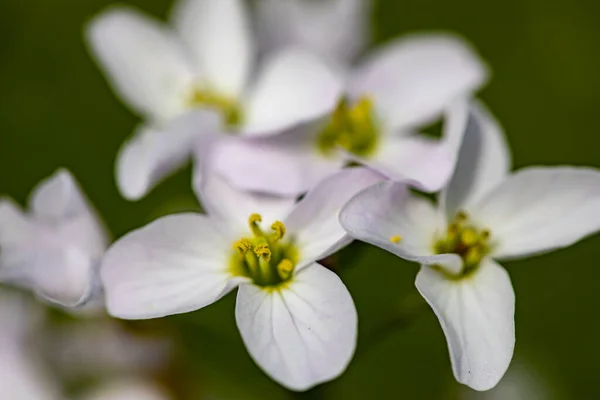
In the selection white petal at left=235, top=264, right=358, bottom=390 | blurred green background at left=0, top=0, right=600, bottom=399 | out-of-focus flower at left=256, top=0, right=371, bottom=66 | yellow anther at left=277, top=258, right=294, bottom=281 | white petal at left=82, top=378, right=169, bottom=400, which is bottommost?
blurred green background at left=0, top=0, right=600, bottom=399

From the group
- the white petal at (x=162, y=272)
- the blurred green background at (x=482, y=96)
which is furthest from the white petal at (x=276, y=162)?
the blurred green background at (x=482, y=96)

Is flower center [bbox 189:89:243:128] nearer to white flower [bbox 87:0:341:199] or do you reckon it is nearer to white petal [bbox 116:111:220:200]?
white flower [bbox 87:0:341:199]

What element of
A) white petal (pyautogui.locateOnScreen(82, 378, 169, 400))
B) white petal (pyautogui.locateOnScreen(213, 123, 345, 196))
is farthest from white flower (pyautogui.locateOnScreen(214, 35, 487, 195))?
white petal (pyautogui.locateOnScreen(82, 378, 169, 400))

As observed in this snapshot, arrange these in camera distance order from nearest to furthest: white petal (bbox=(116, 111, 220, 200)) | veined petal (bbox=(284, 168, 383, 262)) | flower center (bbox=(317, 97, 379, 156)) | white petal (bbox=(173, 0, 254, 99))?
1. veined petal (bbox=(284, 168, 383, 262))
2. white petal (bbox=(116, 111, 220, 200))
3. flower center (bbox=(317, 97, 379, 156))
4. white petal (bbox=(173, 0, 254, 99))

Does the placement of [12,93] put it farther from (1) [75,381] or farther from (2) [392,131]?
(2) [392,131]

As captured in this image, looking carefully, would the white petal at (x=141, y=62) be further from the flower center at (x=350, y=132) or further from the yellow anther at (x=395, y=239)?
the yellow anther at (x=395, y=239)

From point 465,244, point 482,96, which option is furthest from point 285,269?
point 482,96

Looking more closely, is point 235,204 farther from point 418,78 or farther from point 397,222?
point 418,78
